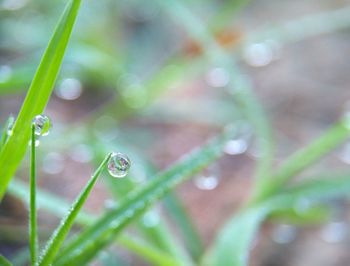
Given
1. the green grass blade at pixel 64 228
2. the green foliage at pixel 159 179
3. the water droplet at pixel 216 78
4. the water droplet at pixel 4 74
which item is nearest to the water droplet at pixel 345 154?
the green foliage at pixel 159 179

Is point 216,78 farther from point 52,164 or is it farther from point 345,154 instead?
point 52,164

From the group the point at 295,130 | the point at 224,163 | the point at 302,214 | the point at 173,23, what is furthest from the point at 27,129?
the point at 173,23

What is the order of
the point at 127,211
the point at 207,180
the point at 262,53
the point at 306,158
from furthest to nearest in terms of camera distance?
the point at 262,53 < the point at 207,180 < the point at 306,158 < the point at 127,211

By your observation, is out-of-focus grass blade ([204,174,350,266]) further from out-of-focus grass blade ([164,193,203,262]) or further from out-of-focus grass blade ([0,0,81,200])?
out-of-focus grass blade ([0,0,81,200])

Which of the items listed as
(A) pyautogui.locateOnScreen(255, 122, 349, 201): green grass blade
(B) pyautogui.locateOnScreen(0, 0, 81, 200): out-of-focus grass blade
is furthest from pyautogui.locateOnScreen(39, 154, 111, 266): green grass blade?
(A) pyautogui.locateOnScreen(255, 122, 349, 201): green grass blade

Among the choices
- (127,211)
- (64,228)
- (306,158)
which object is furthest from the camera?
(306,158)

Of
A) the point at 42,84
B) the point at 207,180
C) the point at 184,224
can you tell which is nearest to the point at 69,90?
the point at 207,180

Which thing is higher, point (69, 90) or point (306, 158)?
point (69, 90)
